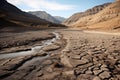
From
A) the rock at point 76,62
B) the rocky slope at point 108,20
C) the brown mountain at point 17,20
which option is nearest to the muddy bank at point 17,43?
the rock at point 76,62

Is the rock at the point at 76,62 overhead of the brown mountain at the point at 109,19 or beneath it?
beneath

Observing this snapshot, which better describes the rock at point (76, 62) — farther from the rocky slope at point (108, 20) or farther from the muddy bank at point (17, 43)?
the rocky slope at point (108, 20)

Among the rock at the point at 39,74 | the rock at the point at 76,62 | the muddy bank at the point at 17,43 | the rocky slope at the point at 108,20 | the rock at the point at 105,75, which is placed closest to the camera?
the rock at the point at 105,75

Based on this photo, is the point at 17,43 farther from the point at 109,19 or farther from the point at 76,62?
the point at 109,19

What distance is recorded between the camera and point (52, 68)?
5.73 m

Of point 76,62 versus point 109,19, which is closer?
point 76,62

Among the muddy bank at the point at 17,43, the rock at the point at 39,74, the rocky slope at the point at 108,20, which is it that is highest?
the rocky slope at the point at 108,20

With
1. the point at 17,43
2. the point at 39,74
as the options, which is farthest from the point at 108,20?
the point at 39,74

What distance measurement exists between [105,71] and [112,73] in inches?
9.7

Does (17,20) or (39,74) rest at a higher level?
(17,20)

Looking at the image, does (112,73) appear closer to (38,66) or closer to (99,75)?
(99,75)

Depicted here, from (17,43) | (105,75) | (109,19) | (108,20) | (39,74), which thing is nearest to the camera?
(105,75)

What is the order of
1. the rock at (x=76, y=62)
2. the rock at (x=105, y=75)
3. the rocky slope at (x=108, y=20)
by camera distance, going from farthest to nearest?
the rocky slope at (x=108, y=20) → the rock at (x=76, y=62) → the rock at (x=105, y=75)

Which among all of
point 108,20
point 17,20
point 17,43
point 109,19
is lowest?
point 17,43
